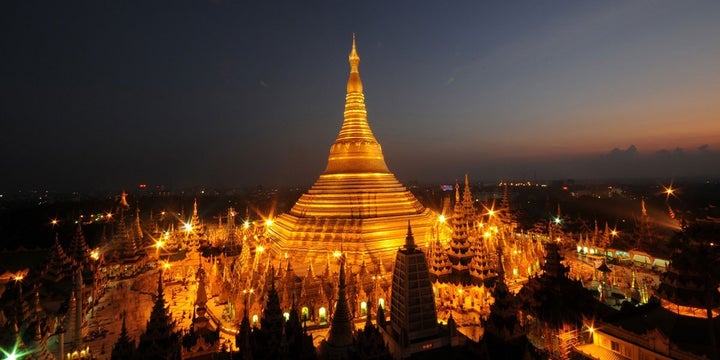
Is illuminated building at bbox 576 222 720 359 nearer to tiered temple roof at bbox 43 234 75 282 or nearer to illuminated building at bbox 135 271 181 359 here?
illuminated building at bbox 135 271 181 359

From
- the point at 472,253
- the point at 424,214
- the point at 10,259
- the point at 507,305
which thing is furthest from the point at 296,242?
the point at 10,259

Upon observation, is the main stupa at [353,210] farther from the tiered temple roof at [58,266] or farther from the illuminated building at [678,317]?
the tiered temple roof at [58,266]

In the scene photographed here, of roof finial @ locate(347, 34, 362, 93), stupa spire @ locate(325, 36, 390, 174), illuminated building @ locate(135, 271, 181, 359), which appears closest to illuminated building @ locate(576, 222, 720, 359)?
illuminated building @ locate(135, 271, 181, 359)

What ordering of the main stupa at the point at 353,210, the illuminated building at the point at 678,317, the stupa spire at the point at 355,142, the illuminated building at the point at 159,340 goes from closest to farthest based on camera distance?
the illuminated building at the point at 159,340, the illuminated building at the point at 678,317, the main stupa at the point at 353,210, the stupa spire at the point at 355,142

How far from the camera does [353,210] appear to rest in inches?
1135

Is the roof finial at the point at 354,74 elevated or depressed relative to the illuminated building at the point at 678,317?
elevated

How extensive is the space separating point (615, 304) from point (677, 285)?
19.1ft

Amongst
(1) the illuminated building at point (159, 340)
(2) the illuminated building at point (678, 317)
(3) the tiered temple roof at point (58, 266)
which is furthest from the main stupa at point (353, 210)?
(3) the tiered temple roof at point (58, 266)

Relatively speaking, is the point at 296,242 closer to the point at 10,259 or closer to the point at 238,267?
the point at 238,267

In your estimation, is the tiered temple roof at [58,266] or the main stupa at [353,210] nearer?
the tiered temple roof at [58,266]

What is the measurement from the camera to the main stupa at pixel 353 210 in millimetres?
26656

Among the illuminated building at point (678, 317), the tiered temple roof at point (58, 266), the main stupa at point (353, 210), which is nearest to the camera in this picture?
the illuminated building at point (678, 317)

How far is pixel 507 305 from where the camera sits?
14664mm

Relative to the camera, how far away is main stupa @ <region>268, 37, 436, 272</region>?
2666cm
